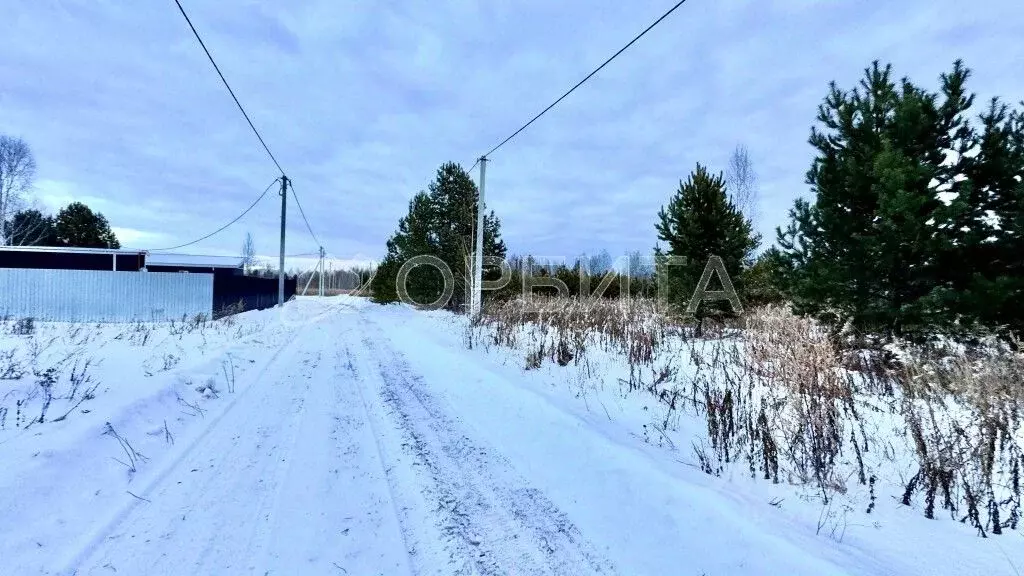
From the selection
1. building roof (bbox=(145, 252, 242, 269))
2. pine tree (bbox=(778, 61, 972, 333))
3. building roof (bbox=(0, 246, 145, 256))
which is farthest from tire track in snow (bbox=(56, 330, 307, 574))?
building roof (bbox=(145, 252, 242, 269))

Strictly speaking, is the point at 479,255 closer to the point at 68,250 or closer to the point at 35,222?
the point at 68,250

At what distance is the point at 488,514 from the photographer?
8.75 ft

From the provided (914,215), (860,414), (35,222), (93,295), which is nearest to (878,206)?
(914,215)

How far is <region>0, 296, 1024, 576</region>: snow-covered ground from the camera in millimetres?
2203

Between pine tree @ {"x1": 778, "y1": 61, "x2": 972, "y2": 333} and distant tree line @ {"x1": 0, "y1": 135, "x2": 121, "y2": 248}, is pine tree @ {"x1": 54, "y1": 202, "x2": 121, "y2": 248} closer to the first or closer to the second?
distant tree line @ {"x1": 0, "y1": 135, "x2": 121, "y2": 248}

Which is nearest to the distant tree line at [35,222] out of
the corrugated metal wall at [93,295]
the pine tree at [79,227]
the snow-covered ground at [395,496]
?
the pine tree at [79,227]

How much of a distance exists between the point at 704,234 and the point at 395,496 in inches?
446

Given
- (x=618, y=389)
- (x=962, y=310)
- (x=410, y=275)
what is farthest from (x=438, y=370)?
(x=410, y=275)

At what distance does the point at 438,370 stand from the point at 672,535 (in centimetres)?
513

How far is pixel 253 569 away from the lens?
6.93ft

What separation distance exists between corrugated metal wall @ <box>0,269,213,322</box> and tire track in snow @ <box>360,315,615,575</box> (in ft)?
49.9

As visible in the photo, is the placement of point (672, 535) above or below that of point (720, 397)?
below

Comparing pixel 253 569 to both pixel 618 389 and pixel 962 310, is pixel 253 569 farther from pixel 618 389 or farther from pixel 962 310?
pixel 962 310

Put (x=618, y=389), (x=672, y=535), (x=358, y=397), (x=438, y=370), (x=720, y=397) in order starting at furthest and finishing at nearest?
(x=438, y=370)
(x=618, y=389)
(x=358, y=397)
(x=720, y=397)
(x=672, y=535)
